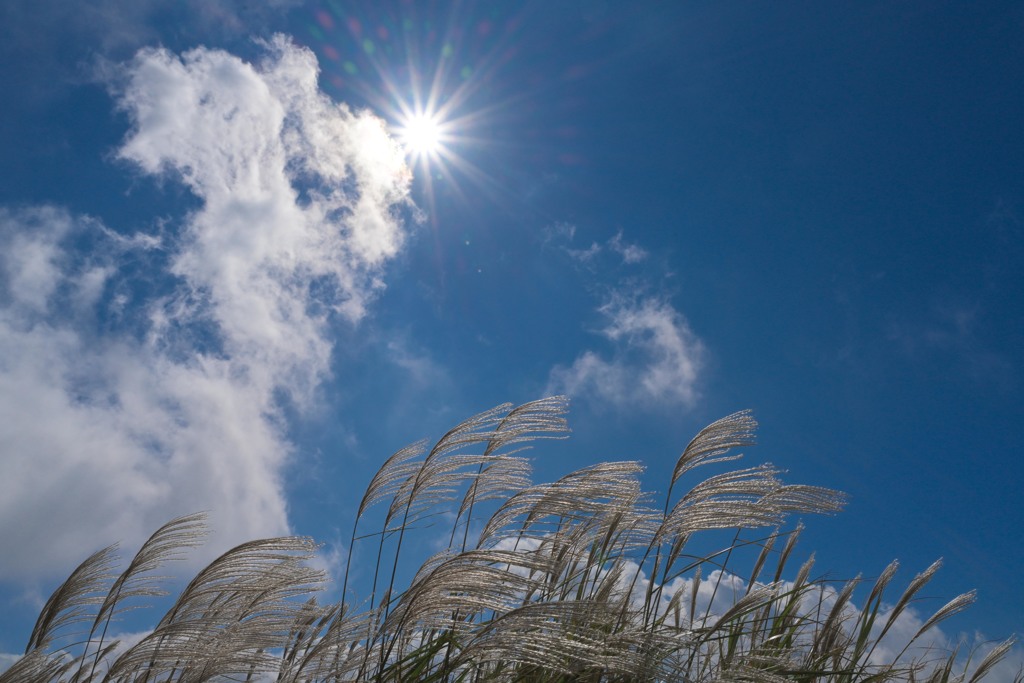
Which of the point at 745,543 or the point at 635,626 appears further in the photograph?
the point at 745,543

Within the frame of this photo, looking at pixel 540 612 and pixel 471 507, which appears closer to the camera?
pixel 540 612

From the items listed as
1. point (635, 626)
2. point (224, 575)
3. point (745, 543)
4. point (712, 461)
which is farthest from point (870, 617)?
point (224, 575)

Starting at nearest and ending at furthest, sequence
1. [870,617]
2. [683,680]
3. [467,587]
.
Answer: [683,680]
[467,587]
[870,617]

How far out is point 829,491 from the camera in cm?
306

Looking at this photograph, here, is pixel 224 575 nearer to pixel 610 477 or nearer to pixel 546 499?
pixel 546 499

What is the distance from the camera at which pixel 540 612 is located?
2.03m

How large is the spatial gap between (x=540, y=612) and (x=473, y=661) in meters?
0.90

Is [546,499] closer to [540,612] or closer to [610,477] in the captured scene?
[610,477]

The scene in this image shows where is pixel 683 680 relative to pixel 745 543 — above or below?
below

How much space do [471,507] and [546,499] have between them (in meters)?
0.61

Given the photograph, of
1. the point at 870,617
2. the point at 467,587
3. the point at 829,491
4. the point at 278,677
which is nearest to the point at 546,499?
the point at 467,587

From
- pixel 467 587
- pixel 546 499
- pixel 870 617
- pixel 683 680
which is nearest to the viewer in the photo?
pixel 683 680

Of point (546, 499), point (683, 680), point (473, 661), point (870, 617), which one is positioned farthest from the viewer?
point (870, 617)

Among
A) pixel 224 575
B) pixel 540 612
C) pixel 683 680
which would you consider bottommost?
pixel 683 680
